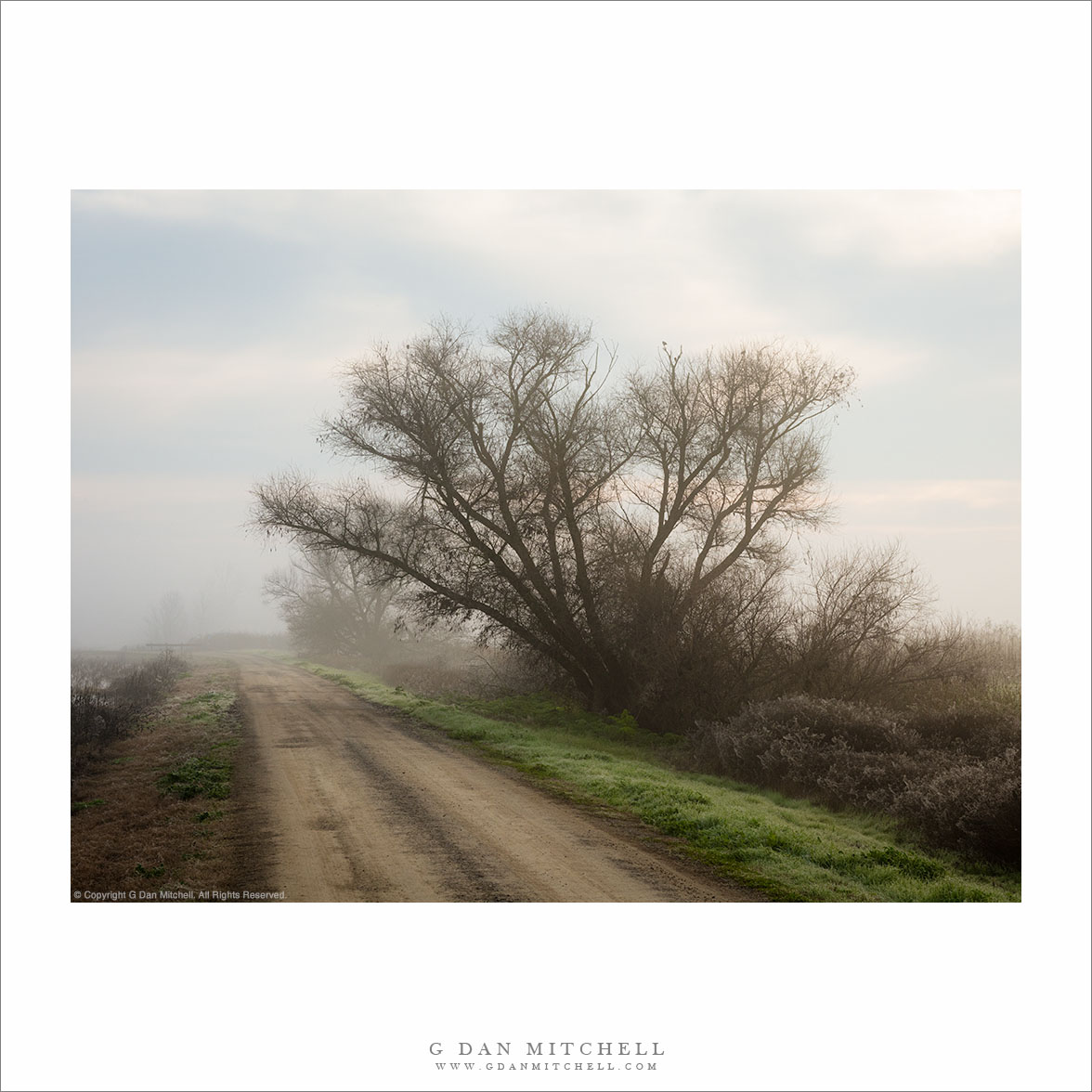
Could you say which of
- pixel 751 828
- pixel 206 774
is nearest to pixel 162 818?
pixel 206 774

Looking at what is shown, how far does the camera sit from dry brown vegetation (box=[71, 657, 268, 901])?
284 inches

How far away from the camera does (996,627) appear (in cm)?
1006

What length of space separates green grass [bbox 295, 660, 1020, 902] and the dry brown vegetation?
403cm

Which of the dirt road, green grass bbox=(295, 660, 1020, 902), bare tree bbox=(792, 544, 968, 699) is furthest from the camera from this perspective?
bare tree bbox=(792, 544, 968, 699)

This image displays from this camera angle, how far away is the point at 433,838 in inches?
307

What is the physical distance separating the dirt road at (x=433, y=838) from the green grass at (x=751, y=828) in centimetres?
51

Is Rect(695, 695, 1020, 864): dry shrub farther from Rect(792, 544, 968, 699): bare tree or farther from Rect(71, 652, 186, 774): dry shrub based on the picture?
Rect(71, 652, 186, 774): dry shrub

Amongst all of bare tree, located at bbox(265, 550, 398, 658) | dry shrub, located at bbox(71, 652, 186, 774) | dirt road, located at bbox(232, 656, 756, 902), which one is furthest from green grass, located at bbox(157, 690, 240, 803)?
bare tree, located at bbox(265, 550, 398, 658)

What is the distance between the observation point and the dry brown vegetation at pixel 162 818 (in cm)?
721

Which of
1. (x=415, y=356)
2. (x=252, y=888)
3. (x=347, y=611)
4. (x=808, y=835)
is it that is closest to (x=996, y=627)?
(x=808, y=835)

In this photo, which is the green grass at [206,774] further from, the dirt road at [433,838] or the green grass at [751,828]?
the green grass at [751,828]

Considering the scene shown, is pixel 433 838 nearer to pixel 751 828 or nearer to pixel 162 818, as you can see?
pixel 162 818

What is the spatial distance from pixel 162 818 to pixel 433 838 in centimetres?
319

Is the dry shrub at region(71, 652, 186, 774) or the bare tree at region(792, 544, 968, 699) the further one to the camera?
the bare tree at region(792, 544, 968, 699)
